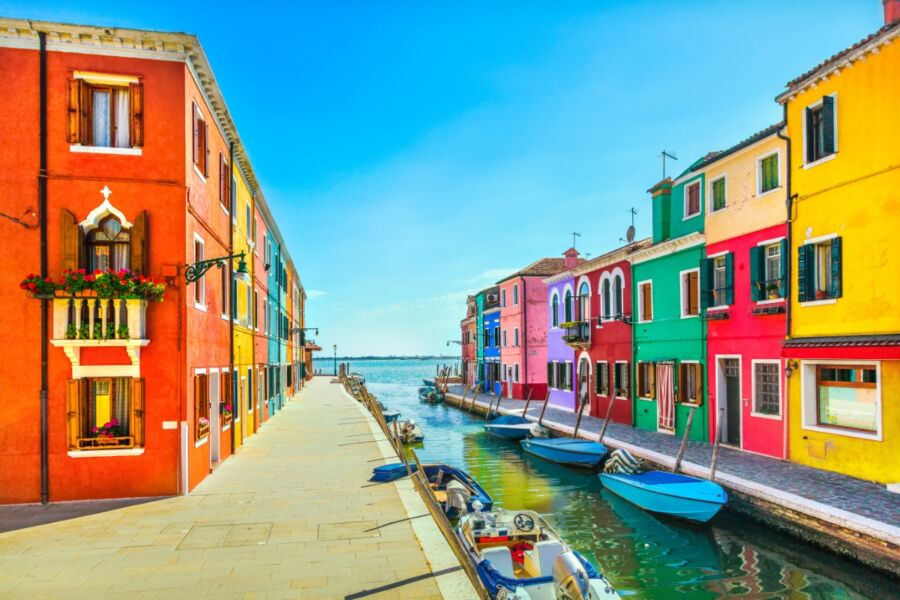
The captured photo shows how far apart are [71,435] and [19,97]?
636 cm

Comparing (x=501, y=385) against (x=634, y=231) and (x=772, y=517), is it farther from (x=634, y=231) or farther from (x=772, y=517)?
(x=772, y=517)

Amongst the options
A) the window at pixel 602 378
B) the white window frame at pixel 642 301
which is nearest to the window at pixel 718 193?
the white window frame at pixel 642 301

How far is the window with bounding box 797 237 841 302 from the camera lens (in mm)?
14914

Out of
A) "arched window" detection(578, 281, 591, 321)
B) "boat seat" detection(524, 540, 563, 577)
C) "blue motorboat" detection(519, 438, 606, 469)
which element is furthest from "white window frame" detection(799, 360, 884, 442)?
"arched window" detection(578, 281, 591, 321)

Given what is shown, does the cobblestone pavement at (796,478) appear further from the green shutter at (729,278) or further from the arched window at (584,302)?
the arched window at (584,302)

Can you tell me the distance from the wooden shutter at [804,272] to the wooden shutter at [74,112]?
16.5 m

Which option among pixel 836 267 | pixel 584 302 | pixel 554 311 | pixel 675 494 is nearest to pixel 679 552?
pixel 675 494

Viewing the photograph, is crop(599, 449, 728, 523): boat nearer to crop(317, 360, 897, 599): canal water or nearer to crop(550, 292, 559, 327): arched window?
crop(317, 360, 897, 599): canal water

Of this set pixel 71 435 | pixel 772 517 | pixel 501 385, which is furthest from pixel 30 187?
pixel 501 385

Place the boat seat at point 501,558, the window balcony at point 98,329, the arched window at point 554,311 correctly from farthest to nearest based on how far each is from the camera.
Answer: the arched window at point 554,311, the window balcony at point 98,329, the boat seat at point 501,558

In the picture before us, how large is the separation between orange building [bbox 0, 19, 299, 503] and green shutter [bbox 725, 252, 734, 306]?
15.0m

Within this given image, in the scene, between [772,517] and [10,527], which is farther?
[772,517]

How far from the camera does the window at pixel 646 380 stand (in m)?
23.3

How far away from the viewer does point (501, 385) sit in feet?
142
